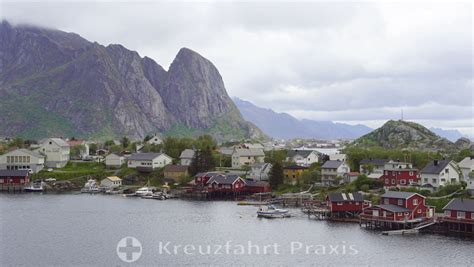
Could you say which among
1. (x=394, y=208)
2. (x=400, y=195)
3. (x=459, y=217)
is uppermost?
(x=400, y=195)

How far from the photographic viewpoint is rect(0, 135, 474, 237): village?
63438 mm

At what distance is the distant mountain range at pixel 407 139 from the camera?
132625mm

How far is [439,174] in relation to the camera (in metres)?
75.6

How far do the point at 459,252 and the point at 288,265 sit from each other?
15.3m

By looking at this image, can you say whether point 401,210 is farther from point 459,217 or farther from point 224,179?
point 224,179

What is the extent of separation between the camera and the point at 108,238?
56000mm

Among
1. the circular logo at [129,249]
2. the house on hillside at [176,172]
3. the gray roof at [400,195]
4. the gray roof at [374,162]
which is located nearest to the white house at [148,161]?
the house on hillside at [176,172]

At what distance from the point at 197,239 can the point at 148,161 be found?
189 feet

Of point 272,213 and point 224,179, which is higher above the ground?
point 224,179

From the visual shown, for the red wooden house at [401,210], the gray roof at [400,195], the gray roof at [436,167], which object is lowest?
the red wooden house at [401,210]

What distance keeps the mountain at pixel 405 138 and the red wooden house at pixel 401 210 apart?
221 ft

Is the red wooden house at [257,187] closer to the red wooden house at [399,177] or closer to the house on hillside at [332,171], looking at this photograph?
the house on hillside at [332,171]

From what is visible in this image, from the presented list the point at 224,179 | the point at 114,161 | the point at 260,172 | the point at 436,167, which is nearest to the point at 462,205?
the point at 436,167

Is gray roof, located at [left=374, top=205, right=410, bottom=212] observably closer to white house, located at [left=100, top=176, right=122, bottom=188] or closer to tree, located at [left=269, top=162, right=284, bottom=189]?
tree, located at [left=269, top=162, right=284, bottom=189]
